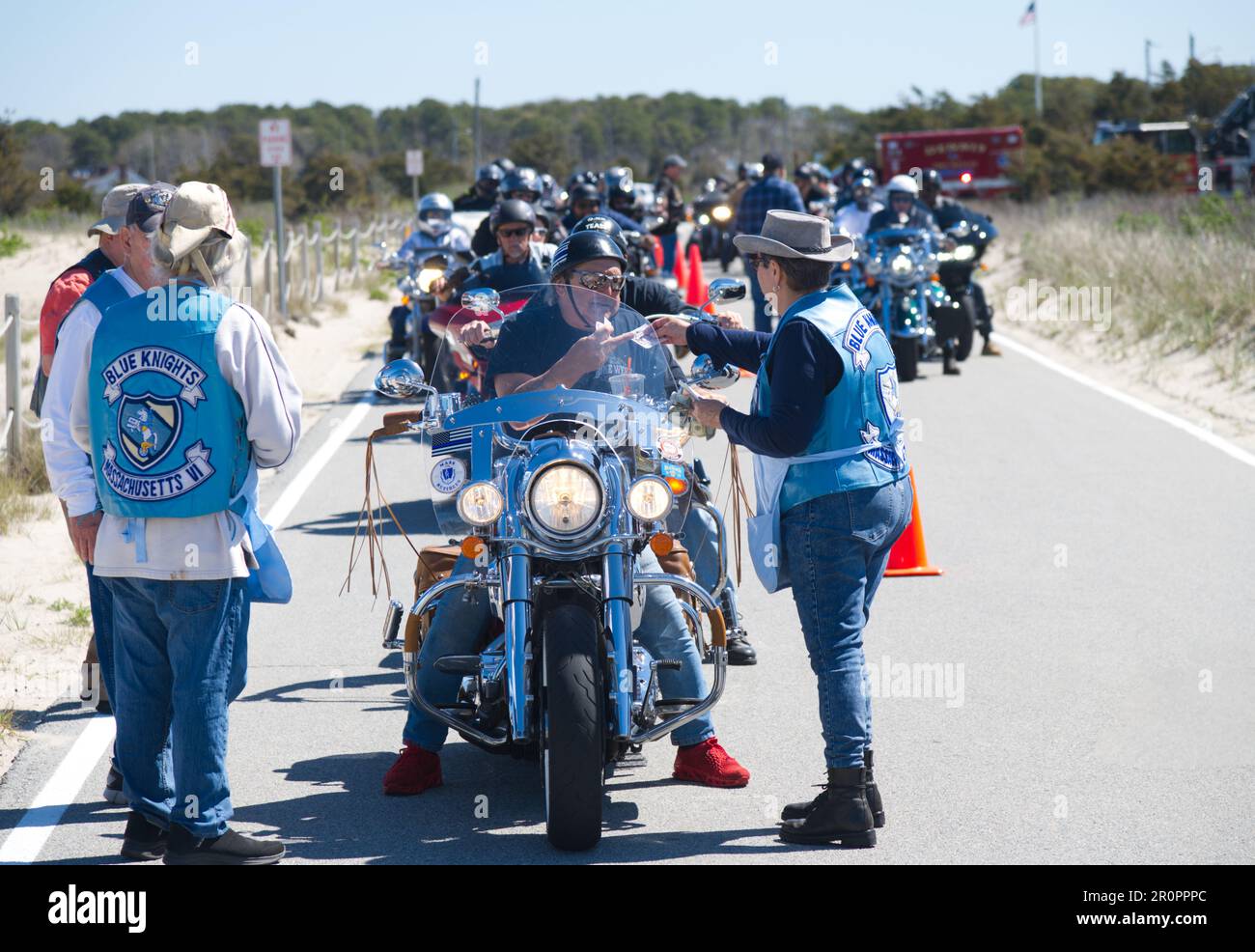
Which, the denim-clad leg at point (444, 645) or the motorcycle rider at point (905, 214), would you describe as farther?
the motorcycle rider at point (905, 214)

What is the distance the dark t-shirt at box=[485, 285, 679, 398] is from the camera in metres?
6.20

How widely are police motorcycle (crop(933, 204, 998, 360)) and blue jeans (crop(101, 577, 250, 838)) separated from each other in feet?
45.2

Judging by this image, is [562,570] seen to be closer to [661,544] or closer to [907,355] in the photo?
[661,544]

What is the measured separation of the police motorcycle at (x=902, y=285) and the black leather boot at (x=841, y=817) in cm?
1211

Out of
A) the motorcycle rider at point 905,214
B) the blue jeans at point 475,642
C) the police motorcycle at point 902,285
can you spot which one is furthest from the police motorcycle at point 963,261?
the blue jeans at point 475,642

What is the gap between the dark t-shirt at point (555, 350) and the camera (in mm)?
6195

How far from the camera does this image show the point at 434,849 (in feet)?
18.1

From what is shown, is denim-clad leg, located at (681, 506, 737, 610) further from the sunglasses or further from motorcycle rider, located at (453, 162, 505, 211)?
motorcycle rider, located at (453, 162, 505, 211)

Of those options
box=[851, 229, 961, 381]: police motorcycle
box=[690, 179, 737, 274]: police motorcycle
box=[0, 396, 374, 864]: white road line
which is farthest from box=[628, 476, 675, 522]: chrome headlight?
box=[690, 179, 737, 274]: police motorcycle

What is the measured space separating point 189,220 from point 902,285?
1311cm

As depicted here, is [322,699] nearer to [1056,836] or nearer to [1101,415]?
[1056,836]

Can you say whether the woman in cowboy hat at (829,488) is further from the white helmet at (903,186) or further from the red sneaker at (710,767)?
the white helmet at (903,186)

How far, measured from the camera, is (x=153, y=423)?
502 cm

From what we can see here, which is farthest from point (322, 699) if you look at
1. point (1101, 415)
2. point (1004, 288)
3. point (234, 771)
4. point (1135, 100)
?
point (1135, 100)
